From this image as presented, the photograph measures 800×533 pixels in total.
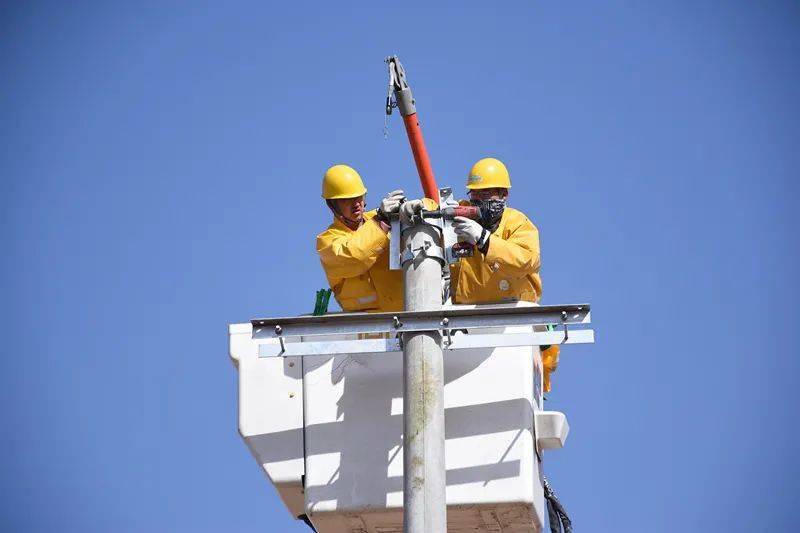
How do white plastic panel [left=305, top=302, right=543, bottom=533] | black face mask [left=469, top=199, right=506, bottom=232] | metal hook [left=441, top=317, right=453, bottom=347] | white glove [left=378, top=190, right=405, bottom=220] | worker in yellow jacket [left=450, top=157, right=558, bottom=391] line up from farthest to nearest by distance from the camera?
black face mask [left=469, top=199, right=506, bottom=232] → worker in yellow jacket [left=450, top=157, right=558, bottom=391] → white glove [left=378, top=190, right=405, bottom=220] → white plastic panel [left=305, top=302, right=543, bottom=533] → metal hook [left=441, top=317, right=453, bottom=347]

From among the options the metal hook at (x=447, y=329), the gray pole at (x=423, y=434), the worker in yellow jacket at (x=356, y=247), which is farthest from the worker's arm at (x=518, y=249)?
the gray pole at (x=423, y=434)

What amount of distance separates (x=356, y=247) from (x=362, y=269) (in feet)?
0.77

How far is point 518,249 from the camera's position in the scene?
1508 cm

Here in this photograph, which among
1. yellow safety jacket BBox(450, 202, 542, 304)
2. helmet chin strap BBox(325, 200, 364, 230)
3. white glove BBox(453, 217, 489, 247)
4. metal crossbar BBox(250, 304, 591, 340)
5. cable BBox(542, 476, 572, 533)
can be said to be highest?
helmet chin strap BBox(325, 200, 364, 230)

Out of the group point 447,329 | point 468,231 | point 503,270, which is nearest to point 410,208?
point 468,231

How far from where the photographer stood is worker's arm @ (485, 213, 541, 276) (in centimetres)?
1486

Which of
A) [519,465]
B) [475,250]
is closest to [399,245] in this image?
[475,250]

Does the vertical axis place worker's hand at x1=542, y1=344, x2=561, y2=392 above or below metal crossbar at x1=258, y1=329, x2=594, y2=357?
below

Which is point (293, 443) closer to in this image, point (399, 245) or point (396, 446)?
point (396, 446)

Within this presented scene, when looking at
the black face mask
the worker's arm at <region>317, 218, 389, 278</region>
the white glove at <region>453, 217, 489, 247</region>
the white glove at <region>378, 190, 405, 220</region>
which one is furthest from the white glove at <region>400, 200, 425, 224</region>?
Answer: the black face mask

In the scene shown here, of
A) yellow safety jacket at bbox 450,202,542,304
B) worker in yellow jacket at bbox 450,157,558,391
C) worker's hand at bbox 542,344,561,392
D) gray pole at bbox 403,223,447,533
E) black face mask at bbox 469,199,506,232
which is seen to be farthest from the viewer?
worker's hand at bbox 542,344,561,392

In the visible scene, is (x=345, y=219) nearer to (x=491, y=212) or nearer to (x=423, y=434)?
(x=491, y=212)

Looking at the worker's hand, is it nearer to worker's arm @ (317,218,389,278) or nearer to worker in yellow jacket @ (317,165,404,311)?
worker in yellow jacket @ (317,165,404,311)

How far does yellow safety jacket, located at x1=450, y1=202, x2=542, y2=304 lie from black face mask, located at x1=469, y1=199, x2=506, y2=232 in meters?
0.05
